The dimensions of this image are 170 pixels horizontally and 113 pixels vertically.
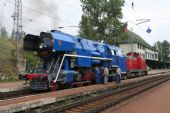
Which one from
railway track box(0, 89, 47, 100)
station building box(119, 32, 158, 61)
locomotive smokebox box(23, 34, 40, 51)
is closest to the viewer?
railway track box(0, 89, 47, 100)

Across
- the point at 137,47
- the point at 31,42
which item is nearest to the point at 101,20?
the point at 137,47

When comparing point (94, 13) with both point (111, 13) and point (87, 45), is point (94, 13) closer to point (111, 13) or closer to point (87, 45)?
point (111, 13)

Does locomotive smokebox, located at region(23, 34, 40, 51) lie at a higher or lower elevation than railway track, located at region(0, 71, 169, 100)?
higher

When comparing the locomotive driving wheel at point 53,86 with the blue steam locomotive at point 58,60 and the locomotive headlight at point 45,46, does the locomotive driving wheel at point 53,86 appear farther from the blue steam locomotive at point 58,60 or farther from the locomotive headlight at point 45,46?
the locomotive headlight at point 45,46

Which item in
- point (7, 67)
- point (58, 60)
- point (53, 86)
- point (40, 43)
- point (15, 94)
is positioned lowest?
point (15, 94)

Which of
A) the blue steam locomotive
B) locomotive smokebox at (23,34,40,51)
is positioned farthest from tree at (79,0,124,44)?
locomotive smokebox at (23,34,40,51)

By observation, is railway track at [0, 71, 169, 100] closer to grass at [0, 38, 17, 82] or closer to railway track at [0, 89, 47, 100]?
railway track at [0, 89, 47, 100]

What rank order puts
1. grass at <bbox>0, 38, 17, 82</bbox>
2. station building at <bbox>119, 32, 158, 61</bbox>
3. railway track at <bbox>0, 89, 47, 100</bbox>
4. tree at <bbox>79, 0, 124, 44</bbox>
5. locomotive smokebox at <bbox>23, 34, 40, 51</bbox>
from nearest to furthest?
railway track at <bbox>0, 89, 47, 100</bbox> → locomotive smokebox at <bbox>23, 34, 40, 51</bbox> → grass at <bbox>0, 38, 17, 82</bbox> → tree at <bbox>79, 0, 124, 44</bbox> → station building at <bbox>119, 32, 158, 61</bbox>

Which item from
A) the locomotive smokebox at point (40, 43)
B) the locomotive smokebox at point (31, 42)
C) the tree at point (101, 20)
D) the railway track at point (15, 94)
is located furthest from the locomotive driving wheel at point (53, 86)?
the tree at point (101, 20)

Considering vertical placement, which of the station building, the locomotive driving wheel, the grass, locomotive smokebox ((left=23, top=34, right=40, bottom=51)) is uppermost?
the station building

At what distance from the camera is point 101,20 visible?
61.3 meters

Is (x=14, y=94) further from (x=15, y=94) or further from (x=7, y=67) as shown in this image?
(x=7, y=67)

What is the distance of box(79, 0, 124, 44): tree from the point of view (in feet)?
196

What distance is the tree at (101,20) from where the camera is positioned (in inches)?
2349
